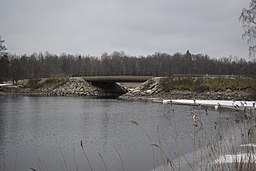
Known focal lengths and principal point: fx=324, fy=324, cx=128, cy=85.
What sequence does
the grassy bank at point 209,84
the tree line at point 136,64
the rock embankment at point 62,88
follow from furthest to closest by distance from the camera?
the tree line at point 136,64 → the rock embankment at point 62,88 → the grassy bank at point 209,84

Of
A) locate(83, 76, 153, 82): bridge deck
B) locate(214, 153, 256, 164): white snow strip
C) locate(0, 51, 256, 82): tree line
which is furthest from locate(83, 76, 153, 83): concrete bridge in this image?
locate(214, 153, 256, 164): white snow strip

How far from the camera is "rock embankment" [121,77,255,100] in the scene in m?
57.1

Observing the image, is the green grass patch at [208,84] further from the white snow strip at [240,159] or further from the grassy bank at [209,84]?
the white snow strip at [240,159]

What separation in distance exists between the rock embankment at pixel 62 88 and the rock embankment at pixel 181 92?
14.3 metres

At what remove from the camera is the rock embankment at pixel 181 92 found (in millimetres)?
57112

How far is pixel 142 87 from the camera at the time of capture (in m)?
74.7

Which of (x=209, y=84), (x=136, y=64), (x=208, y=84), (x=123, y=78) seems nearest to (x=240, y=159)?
(x=209, y=84)

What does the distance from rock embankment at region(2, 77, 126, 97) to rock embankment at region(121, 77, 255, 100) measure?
14312 millimetres

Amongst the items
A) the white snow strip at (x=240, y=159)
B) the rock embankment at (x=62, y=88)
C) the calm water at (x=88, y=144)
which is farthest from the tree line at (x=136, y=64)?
the white snow strip at (x=240, y=159)

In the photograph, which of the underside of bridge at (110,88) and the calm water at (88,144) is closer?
the calm water at (88,144)

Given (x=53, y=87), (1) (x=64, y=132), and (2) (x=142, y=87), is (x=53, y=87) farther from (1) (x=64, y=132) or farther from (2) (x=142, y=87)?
(1) (x=64, y=132)

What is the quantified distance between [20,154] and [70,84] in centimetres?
7408

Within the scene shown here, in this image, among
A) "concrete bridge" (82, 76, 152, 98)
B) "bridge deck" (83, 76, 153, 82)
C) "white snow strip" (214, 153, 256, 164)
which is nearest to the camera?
"white snow strip" (214, 153, 256, 164)

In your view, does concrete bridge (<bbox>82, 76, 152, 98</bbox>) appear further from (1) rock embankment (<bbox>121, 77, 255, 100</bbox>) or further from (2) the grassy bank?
(2) the grassy bank
